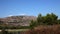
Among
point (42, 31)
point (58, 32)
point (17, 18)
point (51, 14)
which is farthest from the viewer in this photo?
point (17, 18)

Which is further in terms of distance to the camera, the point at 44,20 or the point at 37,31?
the point at 44,20

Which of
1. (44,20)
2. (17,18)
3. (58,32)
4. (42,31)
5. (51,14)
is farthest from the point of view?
(17,18)

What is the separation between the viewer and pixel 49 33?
58.2 feet

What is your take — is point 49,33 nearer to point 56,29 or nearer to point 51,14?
point 56,29

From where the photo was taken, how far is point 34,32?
1956 centimetres

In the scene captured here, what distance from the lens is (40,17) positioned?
47969 millimetres

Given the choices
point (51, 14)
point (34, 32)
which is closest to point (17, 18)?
point (51, 14)

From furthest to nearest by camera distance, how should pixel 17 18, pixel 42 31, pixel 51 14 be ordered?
1. pixel 17 18
2. pixel 51 14
3. pixel 42 31

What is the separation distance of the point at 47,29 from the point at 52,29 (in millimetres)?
490

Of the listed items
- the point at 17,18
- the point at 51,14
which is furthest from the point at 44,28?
the point at 17,18

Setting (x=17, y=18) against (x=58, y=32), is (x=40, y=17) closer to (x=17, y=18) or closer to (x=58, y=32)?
(x=58, y=32)

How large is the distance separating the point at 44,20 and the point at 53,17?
329cm

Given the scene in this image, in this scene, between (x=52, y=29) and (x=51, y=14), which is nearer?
(x=52, y=29)

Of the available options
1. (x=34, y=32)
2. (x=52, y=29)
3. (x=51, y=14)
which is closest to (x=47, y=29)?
(x=52, y=29)
